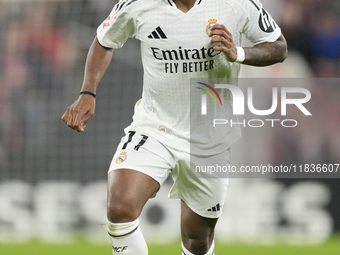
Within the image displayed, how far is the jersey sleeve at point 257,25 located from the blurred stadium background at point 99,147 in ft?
8.74

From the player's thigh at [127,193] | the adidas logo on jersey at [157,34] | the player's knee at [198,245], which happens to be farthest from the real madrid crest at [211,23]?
the player's knee at [198,245]

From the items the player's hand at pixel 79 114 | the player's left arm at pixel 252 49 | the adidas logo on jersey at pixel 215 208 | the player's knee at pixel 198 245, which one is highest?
the player's left arm at pixel 252 49

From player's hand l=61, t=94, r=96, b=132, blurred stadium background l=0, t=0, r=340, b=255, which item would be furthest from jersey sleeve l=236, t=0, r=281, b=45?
blurred stadium background l=0, t=0, r=340, b=255

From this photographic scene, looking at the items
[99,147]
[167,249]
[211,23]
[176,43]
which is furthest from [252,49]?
[99,147]

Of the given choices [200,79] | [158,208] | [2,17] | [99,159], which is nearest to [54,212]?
[99,159]

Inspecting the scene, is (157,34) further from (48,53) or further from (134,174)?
(48,53)

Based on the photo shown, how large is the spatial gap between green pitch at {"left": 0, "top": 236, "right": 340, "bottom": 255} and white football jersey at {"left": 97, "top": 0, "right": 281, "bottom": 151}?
233 cm

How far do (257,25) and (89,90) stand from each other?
1.20 meters

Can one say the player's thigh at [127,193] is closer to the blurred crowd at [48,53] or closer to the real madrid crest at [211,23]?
the real madrid crest at [211,23]

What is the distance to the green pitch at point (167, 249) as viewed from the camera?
5383mm

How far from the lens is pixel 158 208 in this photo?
19.9 ft

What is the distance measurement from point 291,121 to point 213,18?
10.4ft

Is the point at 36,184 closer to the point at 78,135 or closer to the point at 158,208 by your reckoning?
the point at 78,135

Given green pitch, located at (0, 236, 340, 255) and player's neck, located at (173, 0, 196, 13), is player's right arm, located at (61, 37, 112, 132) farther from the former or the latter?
green pitch, located at (0, 236, 340, 255)
